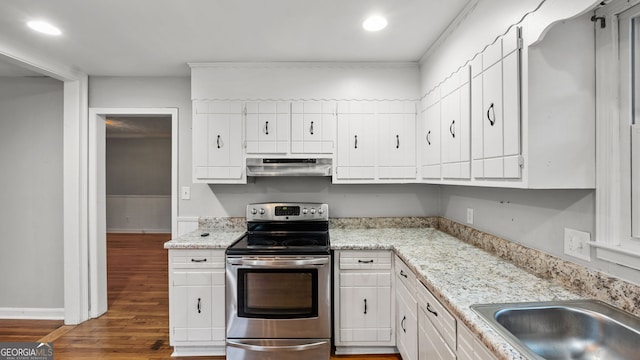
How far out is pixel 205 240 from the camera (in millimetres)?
→ 2322

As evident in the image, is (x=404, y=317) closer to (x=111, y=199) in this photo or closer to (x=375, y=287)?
(x=375, y=287)

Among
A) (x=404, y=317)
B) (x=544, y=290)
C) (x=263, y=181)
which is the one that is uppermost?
(x=263, y=181)

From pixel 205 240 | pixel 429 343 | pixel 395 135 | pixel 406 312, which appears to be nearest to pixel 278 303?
pixel 205 240

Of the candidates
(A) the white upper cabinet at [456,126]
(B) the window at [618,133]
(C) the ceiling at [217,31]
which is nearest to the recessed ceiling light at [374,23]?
(C) the ceiling at [217,31]

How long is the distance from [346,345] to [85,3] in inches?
110

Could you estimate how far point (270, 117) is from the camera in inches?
99.6

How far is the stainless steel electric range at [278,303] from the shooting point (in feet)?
6.79

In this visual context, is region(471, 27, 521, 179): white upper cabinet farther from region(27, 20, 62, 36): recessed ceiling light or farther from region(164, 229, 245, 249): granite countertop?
region(27, 20, 62, 36): recessed ceiling light

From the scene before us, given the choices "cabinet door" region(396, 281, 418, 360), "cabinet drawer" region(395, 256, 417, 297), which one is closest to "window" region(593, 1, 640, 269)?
"cabinet drawer" region(395, 256, 417, 297)

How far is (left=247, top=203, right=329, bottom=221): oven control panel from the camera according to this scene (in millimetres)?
2592

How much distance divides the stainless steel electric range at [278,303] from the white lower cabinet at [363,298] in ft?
0.45

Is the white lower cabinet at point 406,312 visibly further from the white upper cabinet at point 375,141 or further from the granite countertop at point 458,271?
the white upper cabinet at point 375,141

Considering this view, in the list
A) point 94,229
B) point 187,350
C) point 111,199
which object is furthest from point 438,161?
point 111,199

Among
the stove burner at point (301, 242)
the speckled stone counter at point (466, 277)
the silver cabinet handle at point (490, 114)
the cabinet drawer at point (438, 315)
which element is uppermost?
the silver cabinet handle at point (490, 114)
